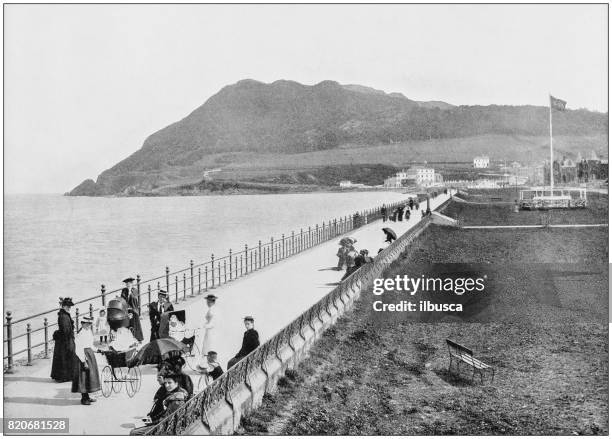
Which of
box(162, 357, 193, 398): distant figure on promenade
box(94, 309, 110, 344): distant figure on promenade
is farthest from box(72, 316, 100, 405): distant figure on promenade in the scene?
box(162, 357, 193, 398): distant figure on promenade

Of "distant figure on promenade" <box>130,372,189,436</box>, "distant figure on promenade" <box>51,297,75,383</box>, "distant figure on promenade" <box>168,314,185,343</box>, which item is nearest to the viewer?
"distant figure on promenade" <box>130,372,189,436</box>

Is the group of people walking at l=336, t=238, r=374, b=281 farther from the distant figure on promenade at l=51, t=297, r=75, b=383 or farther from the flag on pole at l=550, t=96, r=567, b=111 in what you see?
the distant figure on promenade at l=51, t=297, r=75, b=383

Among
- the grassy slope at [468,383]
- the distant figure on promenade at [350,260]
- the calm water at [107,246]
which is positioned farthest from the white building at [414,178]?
the grassy slope at [468,383]

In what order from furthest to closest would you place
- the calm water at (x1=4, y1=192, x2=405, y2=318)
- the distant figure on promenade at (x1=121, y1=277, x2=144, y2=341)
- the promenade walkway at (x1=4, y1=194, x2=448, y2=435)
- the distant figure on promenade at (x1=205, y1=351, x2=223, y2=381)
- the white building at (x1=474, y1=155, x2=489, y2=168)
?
the white building at (x1=474, y1=155, x2=489, y2=168), the calm water at (x1=4, y1=192, x2=405, y2=318), the distant figure on promenade at (x1=121, y1=277, x2=144, y2=341), the distant figure on promenade at (x1=205, y1=351, x2=223, y2=381), the promenade walkway at (x1=4, y1=194, x2=448, y2=435)

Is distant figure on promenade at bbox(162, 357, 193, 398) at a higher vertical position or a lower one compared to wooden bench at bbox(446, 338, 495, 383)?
higher

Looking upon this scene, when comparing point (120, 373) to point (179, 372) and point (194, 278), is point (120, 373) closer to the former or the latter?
point (179, 372)

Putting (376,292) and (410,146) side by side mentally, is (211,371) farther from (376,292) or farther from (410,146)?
(410,146)

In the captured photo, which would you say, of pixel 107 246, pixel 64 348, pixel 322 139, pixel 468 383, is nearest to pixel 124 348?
pixel 64 348

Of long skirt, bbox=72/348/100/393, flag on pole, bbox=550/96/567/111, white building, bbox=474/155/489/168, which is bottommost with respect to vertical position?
long skirt, bbox=72/348/100/393
